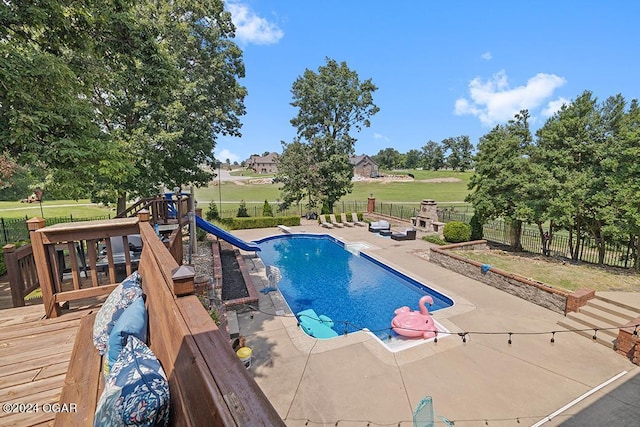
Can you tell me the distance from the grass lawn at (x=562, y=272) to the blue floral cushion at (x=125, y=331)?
983cm

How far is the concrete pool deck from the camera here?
4238mm

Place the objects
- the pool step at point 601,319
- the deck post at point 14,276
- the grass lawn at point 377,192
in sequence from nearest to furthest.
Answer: the deck post at point 14,276
the pool step at point 601,319
the grass lawn at point 377,192

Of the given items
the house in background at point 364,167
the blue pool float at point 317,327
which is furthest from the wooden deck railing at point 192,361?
the house in background at point 364,167

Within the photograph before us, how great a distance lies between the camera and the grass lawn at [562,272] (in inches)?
309

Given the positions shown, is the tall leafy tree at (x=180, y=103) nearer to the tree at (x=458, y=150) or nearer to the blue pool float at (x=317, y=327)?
the blue pool float at (x=317, y=327)

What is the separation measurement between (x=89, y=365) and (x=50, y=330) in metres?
Answer: 1.27

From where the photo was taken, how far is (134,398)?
57.5 inches

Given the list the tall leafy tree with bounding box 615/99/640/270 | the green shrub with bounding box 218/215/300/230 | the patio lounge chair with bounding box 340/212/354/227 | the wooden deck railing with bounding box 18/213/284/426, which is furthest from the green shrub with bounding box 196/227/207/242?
the tall leafy tree with bounding box 615/99/640/270

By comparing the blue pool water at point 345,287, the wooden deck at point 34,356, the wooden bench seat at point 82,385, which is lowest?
the blue pool water at point 345,287

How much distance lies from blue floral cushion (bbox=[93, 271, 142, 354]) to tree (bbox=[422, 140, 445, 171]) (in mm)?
89495

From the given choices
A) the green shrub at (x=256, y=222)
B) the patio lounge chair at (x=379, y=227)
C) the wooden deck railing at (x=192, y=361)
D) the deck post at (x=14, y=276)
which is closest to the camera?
the wooden deck railing at (x=192, y=361)

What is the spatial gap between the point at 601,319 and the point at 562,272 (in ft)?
9.35

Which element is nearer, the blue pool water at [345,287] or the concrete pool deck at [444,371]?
the concrete pool deck at [444,371]

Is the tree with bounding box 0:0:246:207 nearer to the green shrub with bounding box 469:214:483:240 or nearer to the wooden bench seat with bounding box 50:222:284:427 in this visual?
the wooden bench seat with bounding box 50:222:284:427
